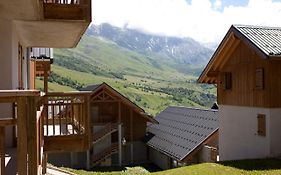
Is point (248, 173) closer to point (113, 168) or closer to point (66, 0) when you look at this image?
point (66, 0)

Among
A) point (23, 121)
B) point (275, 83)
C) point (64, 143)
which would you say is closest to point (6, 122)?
point (23, 121)

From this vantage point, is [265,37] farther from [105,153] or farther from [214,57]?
[105,153]

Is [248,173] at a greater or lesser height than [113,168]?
greater

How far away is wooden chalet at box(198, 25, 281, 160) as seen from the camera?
17.7 meters

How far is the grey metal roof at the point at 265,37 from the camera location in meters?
17.4

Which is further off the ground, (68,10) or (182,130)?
(68,10)

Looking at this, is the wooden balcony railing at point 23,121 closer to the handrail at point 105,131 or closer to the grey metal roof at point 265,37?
the grey metal roof at point 265,37

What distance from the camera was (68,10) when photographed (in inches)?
365

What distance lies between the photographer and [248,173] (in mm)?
14797

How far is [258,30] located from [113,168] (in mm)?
16929

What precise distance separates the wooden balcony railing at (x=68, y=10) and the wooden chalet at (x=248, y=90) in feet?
33.4

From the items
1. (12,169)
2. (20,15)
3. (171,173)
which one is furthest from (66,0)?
(171,173)

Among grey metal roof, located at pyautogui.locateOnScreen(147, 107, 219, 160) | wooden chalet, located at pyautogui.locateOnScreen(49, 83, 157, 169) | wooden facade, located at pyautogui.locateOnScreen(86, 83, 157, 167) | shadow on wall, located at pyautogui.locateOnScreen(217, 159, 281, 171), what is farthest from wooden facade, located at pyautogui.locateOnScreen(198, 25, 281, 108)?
wooden chalet, located at pyautogui.locateOnScreen(49, 83, 157, 169)

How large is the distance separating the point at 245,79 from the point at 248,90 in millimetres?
669
